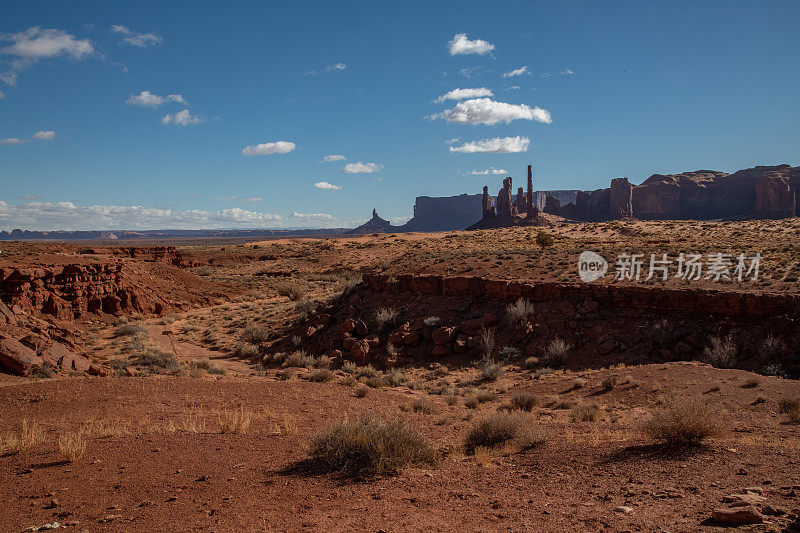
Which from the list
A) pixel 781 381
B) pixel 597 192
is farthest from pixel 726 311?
pixel 597 192

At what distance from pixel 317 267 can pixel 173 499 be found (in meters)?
48.4

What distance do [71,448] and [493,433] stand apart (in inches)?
240

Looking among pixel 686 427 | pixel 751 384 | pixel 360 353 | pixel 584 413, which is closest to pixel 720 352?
pixel 751 384

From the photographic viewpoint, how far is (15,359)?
36.6 ft

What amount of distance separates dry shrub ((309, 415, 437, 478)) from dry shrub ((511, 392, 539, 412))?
5.12 m

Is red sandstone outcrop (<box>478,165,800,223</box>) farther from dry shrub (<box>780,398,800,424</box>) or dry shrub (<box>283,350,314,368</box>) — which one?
dry shrub (<box>780,398,800,424</box>)

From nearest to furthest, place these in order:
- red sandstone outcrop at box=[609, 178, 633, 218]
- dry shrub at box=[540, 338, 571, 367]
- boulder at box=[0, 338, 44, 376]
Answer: boulder at box=[0, 338, 44, 376], dry shrub at box=[540, 338, 571, 367], red sandstone outcrop at box=[609, 178, 633, 218]

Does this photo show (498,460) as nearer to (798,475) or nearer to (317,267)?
(798,475)

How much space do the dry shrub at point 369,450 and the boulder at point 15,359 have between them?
9273 mm

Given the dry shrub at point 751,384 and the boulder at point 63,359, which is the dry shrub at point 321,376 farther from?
the dry shrub at point 751,384

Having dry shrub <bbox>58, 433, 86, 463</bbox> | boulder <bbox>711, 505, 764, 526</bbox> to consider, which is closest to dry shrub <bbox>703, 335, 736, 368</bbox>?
boulder <bbox>711, 505, 764, 526</bbox>

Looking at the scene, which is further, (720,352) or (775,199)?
(775,199)

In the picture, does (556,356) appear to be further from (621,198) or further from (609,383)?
(621,198)

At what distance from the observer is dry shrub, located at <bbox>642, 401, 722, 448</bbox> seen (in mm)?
6441
